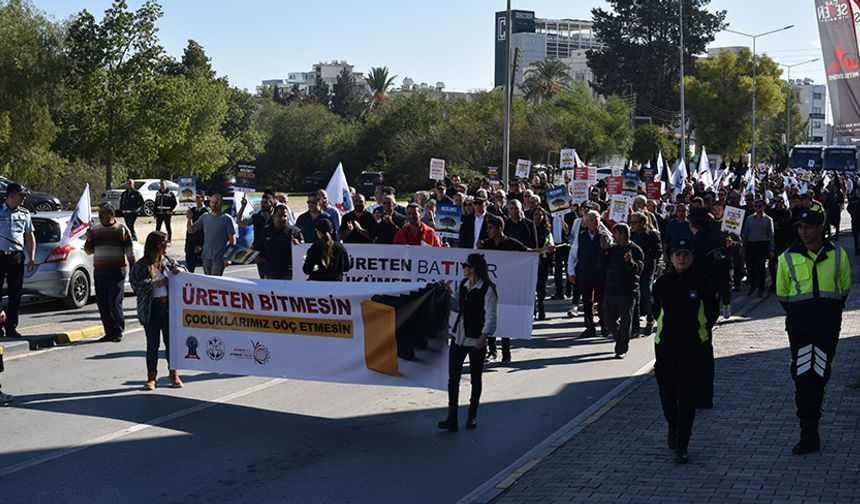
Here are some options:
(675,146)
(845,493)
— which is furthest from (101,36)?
(675,146)

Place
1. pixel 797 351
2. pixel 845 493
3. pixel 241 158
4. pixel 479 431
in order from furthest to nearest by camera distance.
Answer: pixel 241 158 < pixel 479 431 < pixel 797 351 < pixel 845 493

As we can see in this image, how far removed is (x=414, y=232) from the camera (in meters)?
14.5

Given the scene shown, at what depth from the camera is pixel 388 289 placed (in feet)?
33.3

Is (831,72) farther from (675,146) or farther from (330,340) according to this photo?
(675,146)

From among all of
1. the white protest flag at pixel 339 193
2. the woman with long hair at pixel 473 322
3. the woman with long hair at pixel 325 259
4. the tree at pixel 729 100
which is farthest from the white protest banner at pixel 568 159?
the tree at pixel 729 100

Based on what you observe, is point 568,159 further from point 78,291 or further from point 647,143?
point 647,143

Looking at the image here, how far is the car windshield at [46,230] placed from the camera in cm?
1753

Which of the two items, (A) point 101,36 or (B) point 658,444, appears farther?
(A) point 101,36

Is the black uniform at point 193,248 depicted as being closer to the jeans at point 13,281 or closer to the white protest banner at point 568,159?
the jeans at point 13,281

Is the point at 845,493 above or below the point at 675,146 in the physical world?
below

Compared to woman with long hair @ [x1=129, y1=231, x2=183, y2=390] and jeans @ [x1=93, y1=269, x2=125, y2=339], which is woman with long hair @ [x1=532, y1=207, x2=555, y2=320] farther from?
woman with long hair @ [x1=129, y1=231, x2=183, y2=390]

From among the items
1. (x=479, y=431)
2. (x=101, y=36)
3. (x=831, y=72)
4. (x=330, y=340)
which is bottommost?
(x=479, y=431)

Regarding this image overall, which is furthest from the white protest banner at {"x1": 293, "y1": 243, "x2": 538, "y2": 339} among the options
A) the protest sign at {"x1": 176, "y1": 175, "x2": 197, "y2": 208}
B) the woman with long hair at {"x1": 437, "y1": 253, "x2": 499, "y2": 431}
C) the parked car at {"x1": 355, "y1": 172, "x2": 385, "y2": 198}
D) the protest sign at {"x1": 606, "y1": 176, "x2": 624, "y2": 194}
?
the parked car at {"x1": 355, "y1": 172, "x2": 385, "y2": 198}

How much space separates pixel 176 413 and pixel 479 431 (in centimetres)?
279
